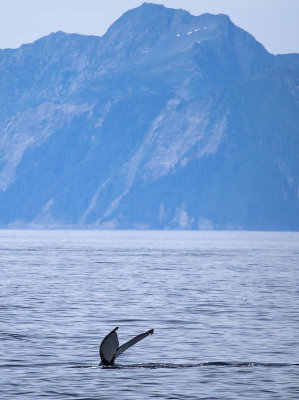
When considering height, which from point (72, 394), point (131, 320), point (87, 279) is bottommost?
point (72, 394)

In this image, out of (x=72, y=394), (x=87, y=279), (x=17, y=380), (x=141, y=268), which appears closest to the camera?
(x=72, y=394)

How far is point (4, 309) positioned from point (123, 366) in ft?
65.7

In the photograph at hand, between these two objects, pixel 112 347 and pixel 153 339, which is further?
pixel 153 339

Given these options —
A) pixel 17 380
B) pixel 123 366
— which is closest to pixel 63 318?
pixel 123 366

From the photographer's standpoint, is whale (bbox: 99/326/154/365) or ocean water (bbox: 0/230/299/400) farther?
whale (bbox: 99/326/154/365)

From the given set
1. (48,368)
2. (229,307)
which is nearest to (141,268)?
(229,307)

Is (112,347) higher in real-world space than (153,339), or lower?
lower

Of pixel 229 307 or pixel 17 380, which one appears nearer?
pixel 17 380

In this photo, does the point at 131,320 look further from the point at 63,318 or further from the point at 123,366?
the point at 123,366

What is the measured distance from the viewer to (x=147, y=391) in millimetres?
23891

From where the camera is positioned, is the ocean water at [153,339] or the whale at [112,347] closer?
the ocean water at [153,339]

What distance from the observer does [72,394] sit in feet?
76.1

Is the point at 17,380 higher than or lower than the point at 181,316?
lower

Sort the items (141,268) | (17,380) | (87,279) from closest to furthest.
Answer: (17,380)
(87,279)
(141,268)
